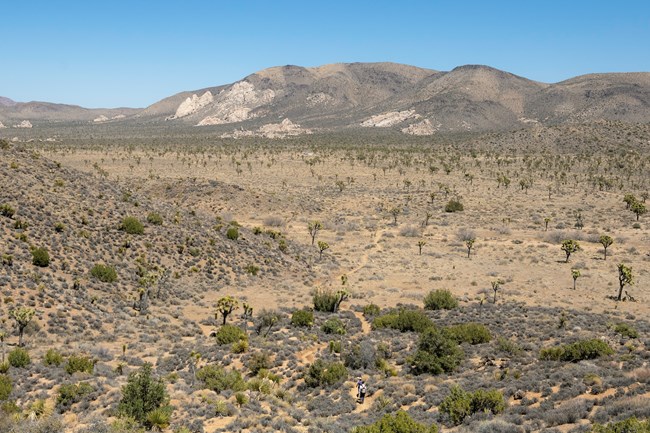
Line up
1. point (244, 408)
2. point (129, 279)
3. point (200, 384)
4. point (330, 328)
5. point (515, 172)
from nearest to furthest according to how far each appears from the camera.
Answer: point (244, 408), point (200, 384), point (330, 328), point (129, 279), point (515, 172)

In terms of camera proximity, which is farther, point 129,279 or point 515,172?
point 515,172

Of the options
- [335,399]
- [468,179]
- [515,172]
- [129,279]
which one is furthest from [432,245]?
[515,172]

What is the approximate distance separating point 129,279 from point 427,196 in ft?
182

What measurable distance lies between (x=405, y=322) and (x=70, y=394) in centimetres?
1788

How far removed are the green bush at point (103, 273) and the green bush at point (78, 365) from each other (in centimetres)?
1293

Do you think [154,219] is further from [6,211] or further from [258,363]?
[258,363]

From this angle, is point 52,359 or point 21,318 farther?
point 21,318

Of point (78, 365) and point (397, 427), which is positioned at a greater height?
point (397, 427)

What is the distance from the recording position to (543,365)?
71.6 ft

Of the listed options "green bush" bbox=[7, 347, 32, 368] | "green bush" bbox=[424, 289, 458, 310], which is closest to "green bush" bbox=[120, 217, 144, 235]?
"green bush" bbox=[7, 347, 32, 368]

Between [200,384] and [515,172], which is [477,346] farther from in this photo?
[515,172]

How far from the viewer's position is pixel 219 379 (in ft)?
69.3

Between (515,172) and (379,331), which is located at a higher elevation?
(515,172)

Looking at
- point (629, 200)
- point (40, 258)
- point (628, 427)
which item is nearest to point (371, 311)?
point (628, 427)
